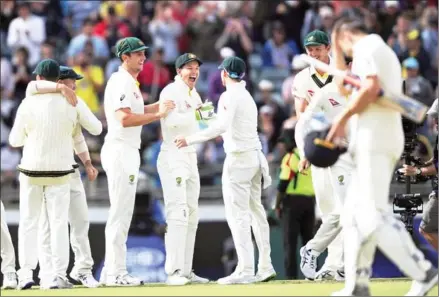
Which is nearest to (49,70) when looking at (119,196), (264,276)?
(119,196)

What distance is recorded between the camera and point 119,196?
14.8 m

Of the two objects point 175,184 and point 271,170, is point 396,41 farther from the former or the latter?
point 175,184

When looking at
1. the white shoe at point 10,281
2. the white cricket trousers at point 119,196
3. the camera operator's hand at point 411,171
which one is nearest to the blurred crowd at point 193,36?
the white cricket trousers at point 119,196

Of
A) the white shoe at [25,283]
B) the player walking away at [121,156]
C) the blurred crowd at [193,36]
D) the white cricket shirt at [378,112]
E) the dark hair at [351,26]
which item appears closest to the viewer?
the white cricket shirt at [378,112]

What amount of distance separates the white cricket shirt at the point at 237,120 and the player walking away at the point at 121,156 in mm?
583

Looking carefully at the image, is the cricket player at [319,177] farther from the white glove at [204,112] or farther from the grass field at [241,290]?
the white glove at [204,112]

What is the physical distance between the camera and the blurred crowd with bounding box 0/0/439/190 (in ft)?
76.7

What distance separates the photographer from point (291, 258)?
18.2 metres

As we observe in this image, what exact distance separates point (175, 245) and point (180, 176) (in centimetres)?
74

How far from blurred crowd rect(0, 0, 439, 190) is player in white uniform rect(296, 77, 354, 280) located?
309 inches

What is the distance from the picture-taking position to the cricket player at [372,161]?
11.7 m

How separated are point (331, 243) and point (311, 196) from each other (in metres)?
3.29

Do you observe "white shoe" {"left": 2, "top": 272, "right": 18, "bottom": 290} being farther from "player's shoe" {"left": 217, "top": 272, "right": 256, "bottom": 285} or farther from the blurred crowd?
the blurred crowd

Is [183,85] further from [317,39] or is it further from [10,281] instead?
[10,281]
